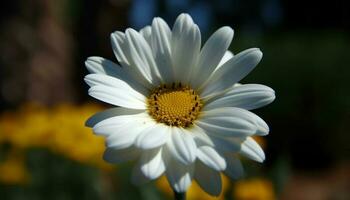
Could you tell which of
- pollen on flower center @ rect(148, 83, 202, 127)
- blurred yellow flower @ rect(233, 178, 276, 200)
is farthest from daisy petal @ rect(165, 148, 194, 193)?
blurred yellow flower @ rect(233, 178, 276, 200)

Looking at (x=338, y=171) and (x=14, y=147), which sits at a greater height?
(x=14, y=147)

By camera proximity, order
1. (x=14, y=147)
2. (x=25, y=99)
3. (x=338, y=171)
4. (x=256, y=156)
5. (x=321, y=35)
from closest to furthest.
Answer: (x=256, y=156)
(x=14, y=147)
(x=25, y=99)
(x=338, y=171)
(x=321, y=35)

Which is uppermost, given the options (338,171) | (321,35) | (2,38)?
(2,38)

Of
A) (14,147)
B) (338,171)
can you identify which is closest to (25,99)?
(14,147)

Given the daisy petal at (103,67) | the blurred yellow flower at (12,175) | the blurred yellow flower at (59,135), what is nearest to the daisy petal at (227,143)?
the daisy petal at (103,67)

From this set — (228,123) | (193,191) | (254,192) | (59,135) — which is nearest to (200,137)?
(228,123)

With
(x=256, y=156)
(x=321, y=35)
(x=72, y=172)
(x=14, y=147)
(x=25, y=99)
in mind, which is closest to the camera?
(x=256, y=156)

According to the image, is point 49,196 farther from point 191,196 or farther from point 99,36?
point 99,36

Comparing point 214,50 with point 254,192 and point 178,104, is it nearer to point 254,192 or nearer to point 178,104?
point 178,104
